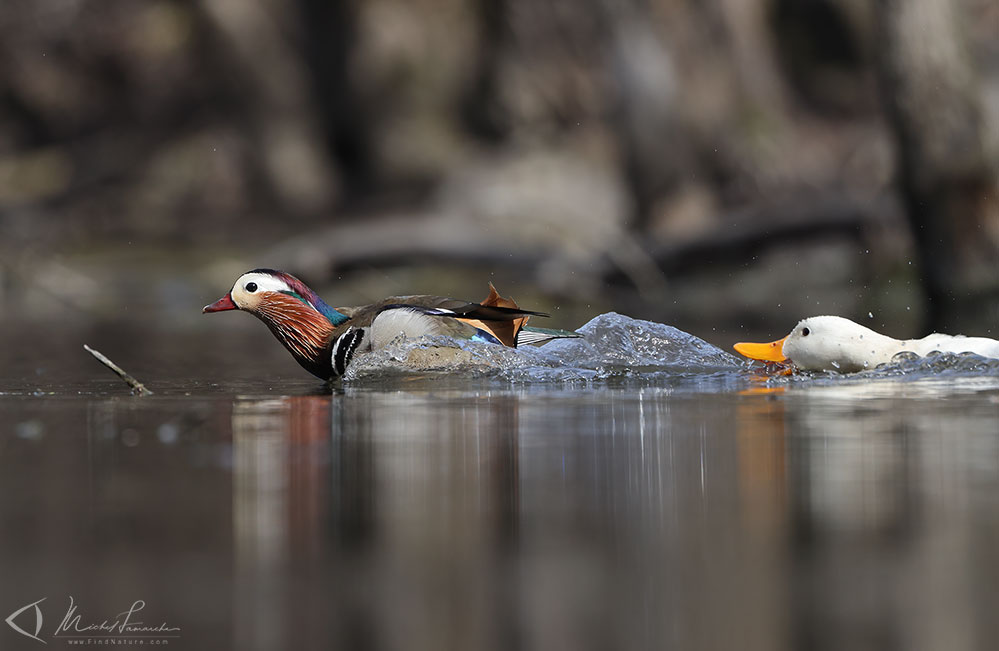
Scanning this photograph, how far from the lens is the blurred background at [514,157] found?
31.5 ft

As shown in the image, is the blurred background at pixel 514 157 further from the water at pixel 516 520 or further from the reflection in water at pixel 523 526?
the reflection in water at pixel 523 526

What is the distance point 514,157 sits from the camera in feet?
57.8

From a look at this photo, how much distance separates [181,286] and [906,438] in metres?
11.6

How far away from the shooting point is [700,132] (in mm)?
14508

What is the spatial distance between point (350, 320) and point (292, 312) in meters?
0.27

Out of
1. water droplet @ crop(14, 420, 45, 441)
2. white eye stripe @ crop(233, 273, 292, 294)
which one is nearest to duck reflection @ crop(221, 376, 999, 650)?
water droplet @ crop(14, 420, 45, 441)

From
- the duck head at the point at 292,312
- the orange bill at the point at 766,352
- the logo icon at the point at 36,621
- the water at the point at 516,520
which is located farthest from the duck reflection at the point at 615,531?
the duck head at the point at 292,312

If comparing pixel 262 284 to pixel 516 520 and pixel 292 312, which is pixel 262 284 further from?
pixel 516 520

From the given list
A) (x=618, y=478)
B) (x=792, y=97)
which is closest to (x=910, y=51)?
(x=618, y=478)

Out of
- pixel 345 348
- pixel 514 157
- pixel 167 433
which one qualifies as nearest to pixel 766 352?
pixel 345 348

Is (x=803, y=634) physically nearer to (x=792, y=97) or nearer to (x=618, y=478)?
(x=618, y=478)

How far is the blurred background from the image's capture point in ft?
31.5

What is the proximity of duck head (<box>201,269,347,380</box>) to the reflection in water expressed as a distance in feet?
5.65

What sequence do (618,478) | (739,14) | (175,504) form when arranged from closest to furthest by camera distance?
(175,504) → (618,478) → (739,14)
